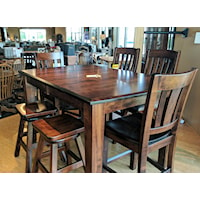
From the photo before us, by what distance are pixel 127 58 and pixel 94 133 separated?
5.46ft

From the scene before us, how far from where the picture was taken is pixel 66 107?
2.48 meters

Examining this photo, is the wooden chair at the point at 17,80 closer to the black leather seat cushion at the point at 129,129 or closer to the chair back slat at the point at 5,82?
the chair back slat at the point at 5,82

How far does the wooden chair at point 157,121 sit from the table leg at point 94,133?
0.75 feet

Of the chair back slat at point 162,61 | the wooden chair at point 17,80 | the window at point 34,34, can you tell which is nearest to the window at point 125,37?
the wooden chair at point 17,80

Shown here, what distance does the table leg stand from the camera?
1197 mm

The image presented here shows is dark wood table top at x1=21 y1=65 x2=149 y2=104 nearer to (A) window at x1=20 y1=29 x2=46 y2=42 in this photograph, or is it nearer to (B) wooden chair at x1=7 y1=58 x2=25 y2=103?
(B) wooden chair at x1=7 y1=58 x2=25 y2=103

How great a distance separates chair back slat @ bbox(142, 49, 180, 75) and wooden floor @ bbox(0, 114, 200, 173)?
3.17 ft

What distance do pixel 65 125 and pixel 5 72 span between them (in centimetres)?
236

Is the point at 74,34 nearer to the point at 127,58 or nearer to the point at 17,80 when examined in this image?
the point at 17,80

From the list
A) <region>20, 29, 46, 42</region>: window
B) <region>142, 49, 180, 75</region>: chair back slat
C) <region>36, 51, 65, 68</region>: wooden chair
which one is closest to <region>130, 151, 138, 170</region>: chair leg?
<region>142, 49, 180, 75</region>: chair back slat

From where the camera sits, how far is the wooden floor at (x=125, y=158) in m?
1.95

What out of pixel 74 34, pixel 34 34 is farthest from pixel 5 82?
pixel 34 34

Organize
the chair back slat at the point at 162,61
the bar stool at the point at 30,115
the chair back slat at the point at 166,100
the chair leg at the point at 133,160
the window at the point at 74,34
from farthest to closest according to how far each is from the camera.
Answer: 1. the window at the point at 74,34
2. the chair back slat at the point at 162,61
3. the chair leg at the point at 133,160
4. the bar stool at the point at 30,115
5. the chair back slat at the point at 166,100
